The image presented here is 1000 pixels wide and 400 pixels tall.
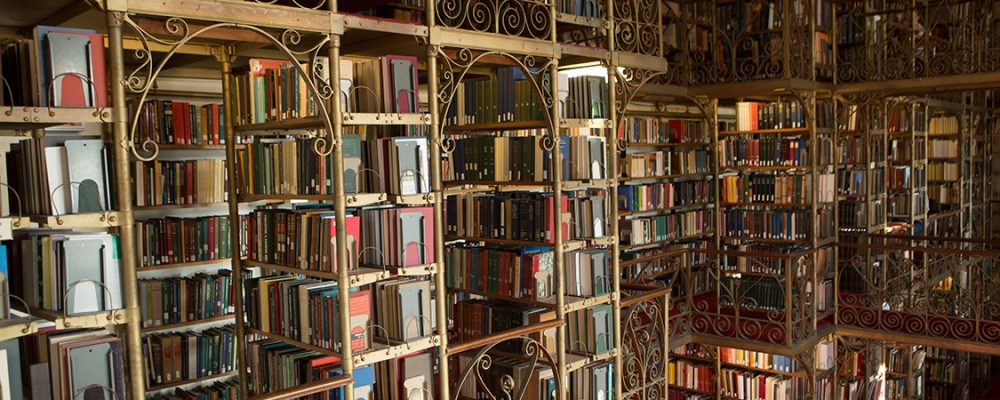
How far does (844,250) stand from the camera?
30.1 ft

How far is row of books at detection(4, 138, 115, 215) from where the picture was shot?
8.62ft

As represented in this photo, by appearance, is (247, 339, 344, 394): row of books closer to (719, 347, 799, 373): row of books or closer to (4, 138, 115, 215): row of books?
(4, 138, 115, 215): row of books

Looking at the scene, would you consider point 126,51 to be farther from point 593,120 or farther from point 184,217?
point 593,120

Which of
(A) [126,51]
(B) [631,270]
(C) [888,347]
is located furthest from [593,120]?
(C) [888,347]

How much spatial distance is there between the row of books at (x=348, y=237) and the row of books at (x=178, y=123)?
1091mm

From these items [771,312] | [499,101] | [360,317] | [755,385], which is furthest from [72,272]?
[755,385]

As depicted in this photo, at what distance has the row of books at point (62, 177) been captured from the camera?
8.62 feet

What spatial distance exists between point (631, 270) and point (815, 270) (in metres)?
1.76

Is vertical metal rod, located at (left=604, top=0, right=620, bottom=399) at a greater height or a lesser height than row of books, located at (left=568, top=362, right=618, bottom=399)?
greater

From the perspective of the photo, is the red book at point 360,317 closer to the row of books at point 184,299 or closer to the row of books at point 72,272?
the row of books at point 72,272

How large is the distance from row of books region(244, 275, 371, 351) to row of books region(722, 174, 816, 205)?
5622 mm

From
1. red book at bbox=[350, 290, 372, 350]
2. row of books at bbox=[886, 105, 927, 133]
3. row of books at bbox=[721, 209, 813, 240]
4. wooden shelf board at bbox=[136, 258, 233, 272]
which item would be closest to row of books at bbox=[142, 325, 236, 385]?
wooden shelf board at bbox=[136, 258, 233, 272]

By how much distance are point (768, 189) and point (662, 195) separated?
1070 millimetres

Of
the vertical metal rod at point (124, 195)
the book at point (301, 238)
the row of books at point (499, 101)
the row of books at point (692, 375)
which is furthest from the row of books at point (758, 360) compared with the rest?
the vertical metal rod at point (124, 195)
